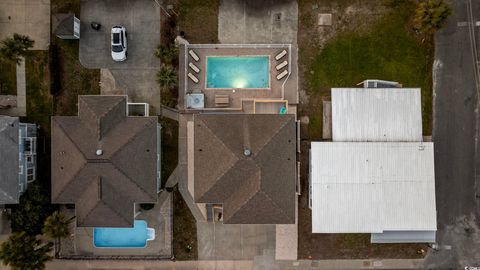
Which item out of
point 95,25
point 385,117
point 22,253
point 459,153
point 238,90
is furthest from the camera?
point 238,90

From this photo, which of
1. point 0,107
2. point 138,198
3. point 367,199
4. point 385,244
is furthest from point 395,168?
point 0,107

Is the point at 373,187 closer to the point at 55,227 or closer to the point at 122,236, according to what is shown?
the point at 122,236

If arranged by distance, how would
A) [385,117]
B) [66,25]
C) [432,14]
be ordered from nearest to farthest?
[432,14]
[385,117]
[66,25]

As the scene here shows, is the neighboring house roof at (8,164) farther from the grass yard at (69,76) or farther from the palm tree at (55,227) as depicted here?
the grass yard at (69,76)

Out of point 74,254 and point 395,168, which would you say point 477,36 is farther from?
point 74,254

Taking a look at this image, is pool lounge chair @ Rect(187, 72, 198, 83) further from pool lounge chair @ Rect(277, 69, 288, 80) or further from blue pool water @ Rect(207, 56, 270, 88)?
pool lounge chair @ Rect(277, 69, 288, 80)

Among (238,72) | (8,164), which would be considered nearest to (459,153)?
(238,72)

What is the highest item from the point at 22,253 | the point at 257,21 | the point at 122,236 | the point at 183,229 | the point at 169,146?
the point at 257,21
